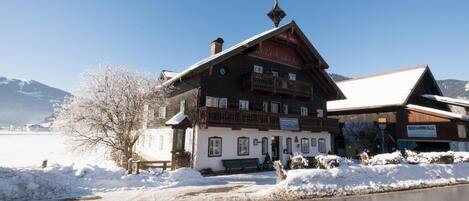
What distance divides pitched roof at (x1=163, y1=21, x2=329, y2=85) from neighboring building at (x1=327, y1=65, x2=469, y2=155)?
469 inches

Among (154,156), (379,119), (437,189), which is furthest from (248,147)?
(379,119)

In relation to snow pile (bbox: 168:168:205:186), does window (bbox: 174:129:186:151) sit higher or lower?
higher

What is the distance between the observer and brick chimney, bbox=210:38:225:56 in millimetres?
27656

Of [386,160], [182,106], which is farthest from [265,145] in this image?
[386,160]

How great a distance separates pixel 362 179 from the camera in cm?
1525

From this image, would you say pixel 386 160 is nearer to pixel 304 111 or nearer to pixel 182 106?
pixel 304 111

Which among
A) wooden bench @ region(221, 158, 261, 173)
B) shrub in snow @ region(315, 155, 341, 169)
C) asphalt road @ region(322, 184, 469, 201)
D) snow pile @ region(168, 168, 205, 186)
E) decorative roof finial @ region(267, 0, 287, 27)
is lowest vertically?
asphalt road @ region(322, 184, 469, 201)

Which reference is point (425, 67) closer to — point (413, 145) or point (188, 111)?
point (413, 145)

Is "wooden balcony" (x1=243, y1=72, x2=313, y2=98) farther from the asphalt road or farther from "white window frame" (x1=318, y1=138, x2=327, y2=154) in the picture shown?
the asphalt road

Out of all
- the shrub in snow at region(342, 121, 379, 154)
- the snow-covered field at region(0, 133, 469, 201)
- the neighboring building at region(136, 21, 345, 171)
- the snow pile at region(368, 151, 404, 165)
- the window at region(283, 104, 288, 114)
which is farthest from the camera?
the shrub in snow at region(342, 121, 379, 154)

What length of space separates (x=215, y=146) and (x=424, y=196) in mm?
13159

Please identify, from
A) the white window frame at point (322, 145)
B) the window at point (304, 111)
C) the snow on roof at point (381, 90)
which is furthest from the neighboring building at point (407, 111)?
the window at point (304, 111)

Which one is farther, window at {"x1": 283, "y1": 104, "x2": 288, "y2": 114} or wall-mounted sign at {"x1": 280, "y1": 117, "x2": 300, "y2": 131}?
window at {"x1": 283, "y1": 104, "x2": 288, "y2": 114}

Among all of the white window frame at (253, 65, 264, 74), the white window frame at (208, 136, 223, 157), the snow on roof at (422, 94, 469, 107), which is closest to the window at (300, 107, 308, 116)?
the white window frame at (253, 65, 264, 74)
